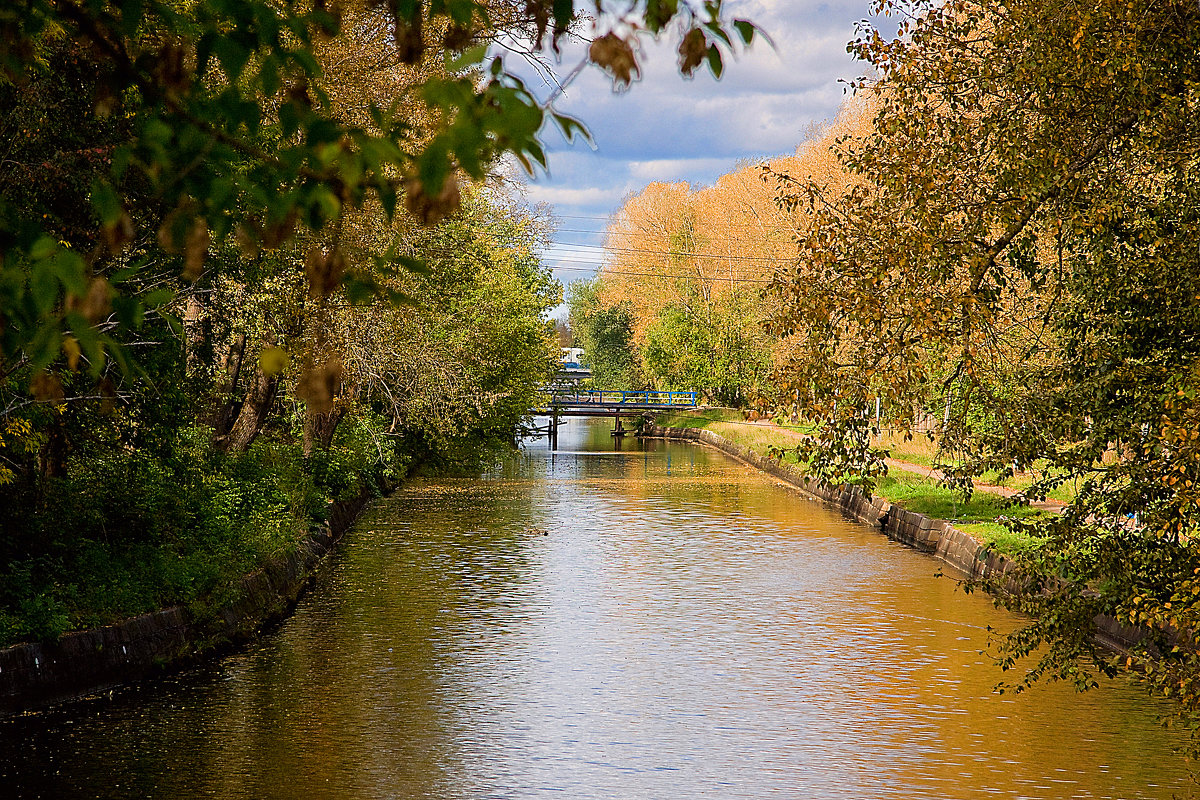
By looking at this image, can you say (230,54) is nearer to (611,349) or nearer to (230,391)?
(230,391)

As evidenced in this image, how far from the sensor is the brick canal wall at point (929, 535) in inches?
622

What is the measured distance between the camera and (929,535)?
2455 cm

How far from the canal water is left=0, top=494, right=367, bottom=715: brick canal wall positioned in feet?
0.82

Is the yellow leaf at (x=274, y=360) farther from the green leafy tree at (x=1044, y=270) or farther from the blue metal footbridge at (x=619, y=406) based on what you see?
the blue metal footbridge at (x=619, y=406)

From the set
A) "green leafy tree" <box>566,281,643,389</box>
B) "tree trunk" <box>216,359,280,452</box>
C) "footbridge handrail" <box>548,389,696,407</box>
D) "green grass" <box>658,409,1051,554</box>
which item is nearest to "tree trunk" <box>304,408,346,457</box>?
"tree trunk" <box>216,359,280,452</box>

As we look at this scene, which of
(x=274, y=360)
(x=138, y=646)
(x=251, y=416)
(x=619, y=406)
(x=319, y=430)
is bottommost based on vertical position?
(x=138, y=646)

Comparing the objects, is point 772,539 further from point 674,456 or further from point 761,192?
point 761,192

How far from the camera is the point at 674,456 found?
171ft

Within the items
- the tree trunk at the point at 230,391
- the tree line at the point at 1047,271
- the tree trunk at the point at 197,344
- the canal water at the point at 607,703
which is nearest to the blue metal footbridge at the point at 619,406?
the tree trunk at the point at 230,391

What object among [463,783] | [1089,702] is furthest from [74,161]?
[1089,702]

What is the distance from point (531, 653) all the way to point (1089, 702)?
6.17 meters

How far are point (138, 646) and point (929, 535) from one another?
15776 mm

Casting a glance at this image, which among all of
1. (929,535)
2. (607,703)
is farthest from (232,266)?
(929,535)

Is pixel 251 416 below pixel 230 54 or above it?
below
